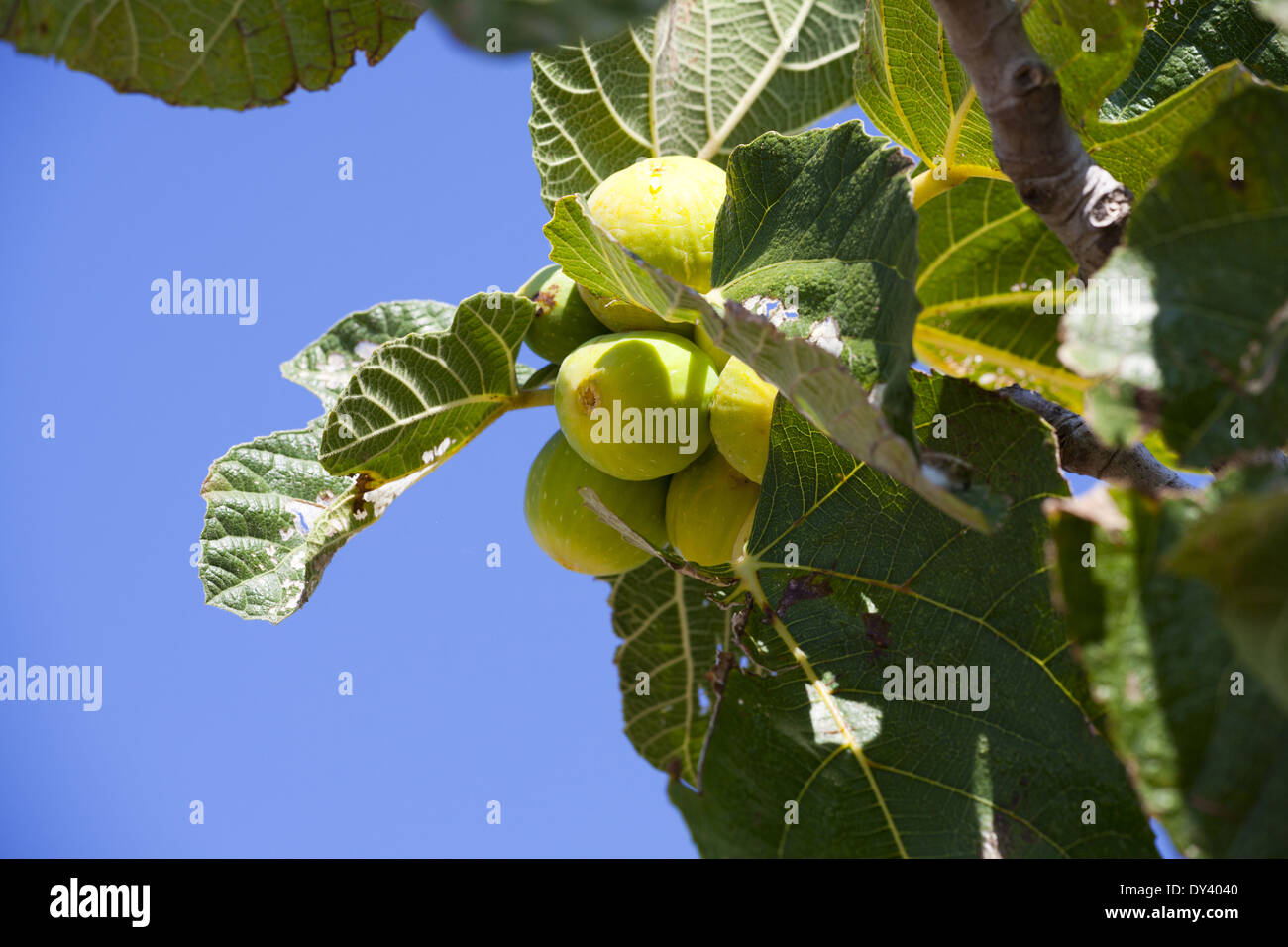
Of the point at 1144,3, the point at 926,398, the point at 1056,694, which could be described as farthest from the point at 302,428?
the point at 1144,3

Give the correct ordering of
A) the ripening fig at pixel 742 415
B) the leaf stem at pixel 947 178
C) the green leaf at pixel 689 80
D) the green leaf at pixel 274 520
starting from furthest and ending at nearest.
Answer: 1. the green leaf at pixel 689 80
2. the green leaf at pixel 274 520
3. the leaf stem at pixel 947 178
4. the ripening fig at pixel 742 415

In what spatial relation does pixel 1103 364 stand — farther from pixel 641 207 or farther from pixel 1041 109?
pixel 641 207

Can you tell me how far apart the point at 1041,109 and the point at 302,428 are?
123cm

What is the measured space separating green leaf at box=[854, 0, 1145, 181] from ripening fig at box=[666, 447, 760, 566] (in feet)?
1.56

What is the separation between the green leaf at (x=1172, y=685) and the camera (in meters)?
0.58

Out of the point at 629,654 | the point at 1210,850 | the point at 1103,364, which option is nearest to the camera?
the point at 1210,850

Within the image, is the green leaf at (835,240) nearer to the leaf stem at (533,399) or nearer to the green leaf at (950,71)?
the green leaf at (950,71)

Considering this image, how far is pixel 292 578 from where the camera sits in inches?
55.5

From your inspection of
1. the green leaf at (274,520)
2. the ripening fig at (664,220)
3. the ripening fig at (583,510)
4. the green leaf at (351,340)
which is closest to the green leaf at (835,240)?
the ripening fig at (664,220)

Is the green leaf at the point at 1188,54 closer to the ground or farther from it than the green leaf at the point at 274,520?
farther from it

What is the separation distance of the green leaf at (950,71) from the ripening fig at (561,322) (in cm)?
47

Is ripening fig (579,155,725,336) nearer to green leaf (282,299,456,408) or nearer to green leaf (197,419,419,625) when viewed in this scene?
green leaf (197,419,419,625)

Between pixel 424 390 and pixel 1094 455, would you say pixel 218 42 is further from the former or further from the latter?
pixel 1094 455

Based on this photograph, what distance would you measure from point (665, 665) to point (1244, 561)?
1417mm
